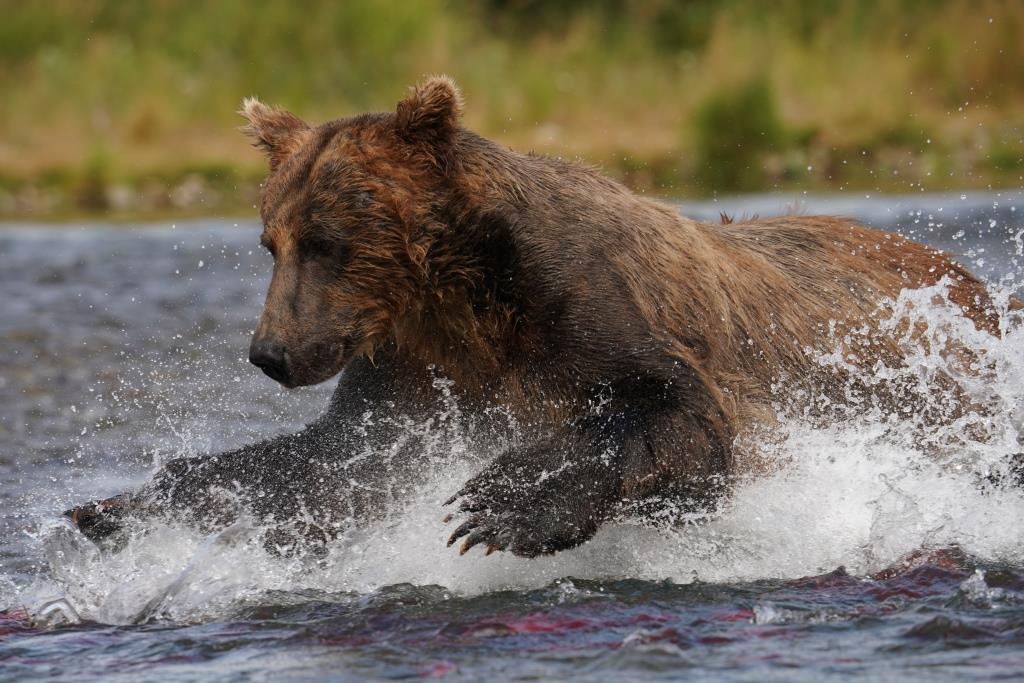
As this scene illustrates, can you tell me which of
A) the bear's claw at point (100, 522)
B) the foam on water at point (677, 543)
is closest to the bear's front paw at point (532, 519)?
the foam on water at point (677, 543)

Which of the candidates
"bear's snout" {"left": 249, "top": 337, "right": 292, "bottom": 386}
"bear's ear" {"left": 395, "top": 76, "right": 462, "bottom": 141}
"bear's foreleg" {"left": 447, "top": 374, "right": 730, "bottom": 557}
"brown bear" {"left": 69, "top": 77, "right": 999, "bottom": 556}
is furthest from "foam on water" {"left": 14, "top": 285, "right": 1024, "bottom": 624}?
"bear's ear" {"left": 395, "top": 76, "right": 462, "bottom": 141}

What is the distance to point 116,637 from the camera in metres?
4.98

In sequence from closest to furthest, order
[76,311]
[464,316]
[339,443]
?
[464,316]
[339,443]
[76,311]

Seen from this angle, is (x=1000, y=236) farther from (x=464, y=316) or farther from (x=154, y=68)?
(x=154, y=68)

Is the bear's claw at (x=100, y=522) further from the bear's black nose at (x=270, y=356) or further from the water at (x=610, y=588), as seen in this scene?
the bear's black nose at (x=270, y=356)

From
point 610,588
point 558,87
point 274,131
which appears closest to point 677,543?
point 610,588

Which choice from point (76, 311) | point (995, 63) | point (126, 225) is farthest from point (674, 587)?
point (995, 63)

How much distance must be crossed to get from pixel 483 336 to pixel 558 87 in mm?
16801

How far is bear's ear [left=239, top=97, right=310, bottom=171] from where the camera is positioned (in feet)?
18.3

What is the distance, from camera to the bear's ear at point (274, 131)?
18.3 feet

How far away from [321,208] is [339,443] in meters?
0.99

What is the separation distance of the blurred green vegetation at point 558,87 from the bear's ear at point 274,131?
1250cm

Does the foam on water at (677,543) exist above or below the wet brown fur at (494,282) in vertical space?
below

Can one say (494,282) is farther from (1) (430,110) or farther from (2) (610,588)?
(2) (610,588)
